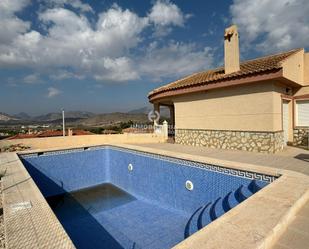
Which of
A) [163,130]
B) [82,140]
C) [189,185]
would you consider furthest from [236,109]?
[82,140]

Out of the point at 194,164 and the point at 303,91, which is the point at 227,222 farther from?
the point at 303,91

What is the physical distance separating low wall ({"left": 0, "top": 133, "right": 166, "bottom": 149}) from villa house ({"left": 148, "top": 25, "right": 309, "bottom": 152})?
10.6ft

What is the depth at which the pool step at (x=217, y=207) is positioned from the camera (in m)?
6.94

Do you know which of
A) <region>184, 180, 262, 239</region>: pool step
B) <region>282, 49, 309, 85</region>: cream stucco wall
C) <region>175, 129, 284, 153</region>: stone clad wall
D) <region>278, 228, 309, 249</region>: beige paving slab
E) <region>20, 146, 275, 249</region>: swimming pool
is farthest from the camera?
<region>175, 129, 284, 153</region>: stone clad wall

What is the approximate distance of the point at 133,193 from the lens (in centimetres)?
1148

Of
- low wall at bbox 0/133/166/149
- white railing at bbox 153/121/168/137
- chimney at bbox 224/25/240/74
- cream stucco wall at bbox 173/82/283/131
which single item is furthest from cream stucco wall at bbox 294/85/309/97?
low wall at bbox 0/133/166/149

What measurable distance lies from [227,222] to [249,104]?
912 centimetres

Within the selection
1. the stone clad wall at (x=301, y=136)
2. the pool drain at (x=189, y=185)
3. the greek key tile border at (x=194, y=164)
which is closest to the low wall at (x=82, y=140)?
the greek key tile border at (x=194, y=164)

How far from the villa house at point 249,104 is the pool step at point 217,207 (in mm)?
4884

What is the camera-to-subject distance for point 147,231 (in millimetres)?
7430

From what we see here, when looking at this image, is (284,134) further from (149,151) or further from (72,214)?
(72,214)

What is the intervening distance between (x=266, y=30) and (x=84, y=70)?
20295 mm

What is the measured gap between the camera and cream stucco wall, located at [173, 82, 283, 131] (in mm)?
10945

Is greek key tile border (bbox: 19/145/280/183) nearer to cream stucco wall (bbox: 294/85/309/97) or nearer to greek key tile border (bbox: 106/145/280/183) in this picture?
greek key tile border (bbox: 106/145/280/183)
